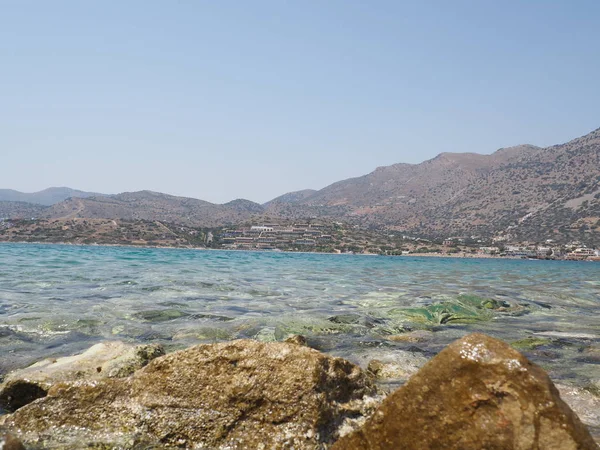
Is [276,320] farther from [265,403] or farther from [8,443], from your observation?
[8,443]

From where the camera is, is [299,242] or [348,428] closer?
[348,428]

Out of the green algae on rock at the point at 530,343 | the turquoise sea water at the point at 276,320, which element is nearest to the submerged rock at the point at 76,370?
the turquoise sea water at the point at 276,320

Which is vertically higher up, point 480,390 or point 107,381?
point 480,390

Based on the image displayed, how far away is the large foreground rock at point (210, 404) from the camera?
5453 mm

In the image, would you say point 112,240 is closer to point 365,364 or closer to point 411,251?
point 411,251

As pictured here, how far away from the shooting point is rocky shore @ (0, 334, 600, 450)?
4074mm

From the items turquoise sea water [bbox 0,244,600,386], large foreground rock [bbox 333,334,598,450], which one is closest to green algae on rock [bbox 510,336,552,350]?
turquoise sea water [bbox 0,244,600,386]

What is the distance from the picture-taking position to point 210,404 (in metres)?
5.72

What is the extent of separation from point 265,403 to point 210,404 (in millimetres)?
747

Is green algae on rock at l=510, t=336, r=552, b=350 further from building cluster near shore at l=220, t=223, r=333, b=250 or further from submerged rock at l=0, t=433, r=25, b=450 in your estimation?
building cluster near shore at l=220, t=223, r=333, b=250

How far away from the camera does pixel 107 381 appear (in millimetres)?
6125

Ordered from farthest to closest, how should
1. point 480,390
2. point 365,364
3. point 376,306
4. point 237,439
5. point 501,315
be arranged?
1. point 376,306
2. point 501,315
3. point 365,364
4. point 237,439
5. point 480,390

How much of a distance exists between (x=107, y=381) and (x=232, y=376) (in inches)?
71.5

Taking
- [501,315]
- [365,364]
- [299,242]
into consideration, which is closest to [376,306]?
[501,315]
